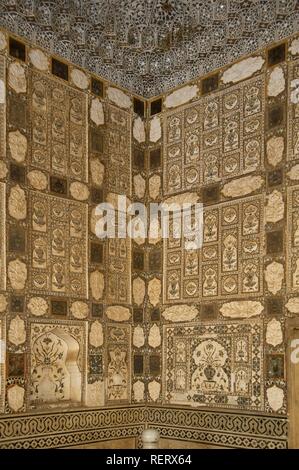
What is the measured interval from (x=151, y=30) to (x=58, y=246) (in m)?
2.19

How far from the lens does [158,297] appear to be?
5637 millimetres

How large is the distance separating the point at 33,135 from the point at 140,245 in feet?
5.03

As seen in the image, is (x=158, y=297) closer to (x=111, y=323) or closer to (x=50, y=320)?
(x=111, y=323)

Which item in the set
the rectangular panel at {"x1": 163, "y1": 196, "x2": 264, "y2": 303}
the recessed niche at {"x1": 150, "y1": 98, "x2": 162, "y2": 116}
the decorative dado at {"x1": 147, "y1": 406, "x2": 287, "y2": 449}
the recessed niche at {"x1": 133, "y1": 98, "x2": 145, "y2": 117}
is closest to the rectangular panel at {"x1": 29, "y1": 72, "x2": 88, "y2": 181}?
the recessed niche at {"x1": 133, "y1": 98, "x2": 145, "y2": 117}

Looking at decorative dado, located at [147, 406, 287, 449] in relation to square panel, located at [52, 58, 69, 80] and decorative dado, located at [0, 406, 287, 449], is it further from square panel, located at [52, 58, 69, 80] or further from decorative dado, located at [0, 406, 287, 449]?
square panel, located at [52, 58, 69, 80]

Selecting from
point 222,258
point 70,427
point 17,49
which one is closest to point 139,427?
point 70,427

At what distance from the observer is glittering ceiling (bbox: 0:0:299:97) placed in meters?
4.93

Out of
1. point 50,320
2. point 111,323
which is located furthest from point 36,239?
point 111,323

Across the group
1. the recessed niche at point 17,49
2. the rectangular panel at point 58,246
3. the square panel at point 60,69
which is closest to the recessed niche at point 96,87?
the square panel at point 60,69

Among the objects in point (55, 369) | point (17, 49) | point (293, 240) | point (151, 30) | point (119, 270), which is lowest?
point (55, 369)

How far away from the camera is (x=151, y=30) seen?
541cm

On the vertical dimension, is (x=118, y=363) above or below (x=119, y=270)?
below

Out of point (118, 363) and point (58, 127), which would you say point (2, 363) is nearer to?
point (118, 363)

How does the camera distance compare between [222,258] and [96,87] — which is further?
[96,87]
